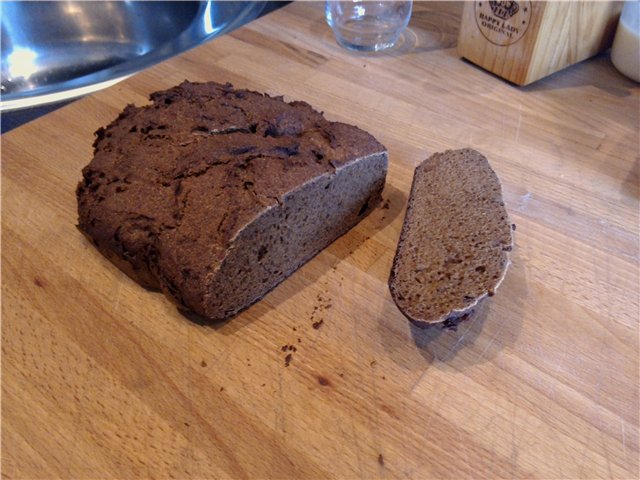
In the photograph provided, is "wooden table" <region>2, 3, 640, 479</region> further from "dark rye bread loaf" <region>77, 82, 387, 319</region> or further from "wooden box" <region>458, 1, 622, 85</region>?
"wooden box" <region>458, 1, 622, 85</region>

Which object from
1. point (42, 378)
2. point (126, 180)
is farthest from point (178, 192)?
point (42, 378)

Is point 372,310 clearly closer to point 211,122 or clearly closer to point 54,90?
point 211,122

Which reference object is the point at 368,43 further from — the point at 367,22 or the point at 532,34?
the point at 532,34

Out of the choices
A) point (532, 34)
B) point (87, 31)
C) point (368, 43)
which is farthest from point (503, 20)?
point (87, 31)

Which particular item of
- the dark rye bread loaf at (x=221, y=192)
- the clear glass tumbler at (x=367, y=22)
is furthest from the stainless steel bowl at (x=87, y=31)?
the dark rye bread loaf at (x=221, y=192)

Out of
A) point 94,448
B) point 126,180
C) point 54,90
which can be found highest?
point 126,180
